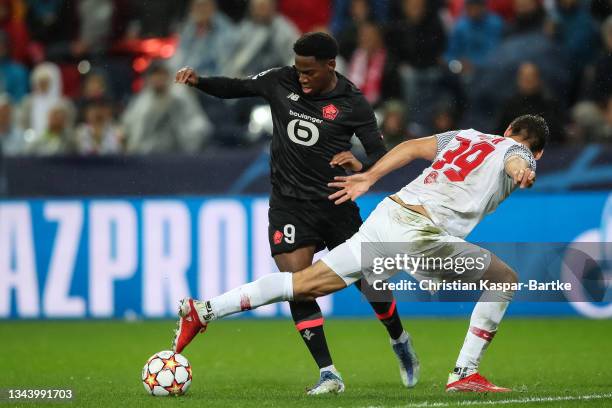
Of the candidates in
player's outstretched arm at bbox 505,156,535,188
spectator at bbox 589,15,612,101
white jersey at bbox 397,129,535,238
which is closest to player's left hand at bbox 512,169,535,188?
player's outstretched arm at bbox 505,156,535,188

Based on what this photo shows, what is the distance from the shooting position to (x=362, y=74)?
1420cm

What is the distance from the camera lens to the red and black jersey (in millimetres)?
7945

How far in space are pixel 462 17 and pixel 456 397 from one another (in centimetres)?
831

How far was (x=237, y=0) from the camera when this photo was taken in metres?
14.9

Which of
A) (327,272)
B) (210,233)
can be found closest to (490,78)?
(210,233)

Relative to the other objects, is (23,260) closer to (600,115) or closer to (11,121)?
(11,121)

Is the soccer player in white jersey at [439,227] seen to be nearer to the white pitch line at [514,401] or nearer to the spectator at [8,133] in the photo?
the white pitch line at [514,401]

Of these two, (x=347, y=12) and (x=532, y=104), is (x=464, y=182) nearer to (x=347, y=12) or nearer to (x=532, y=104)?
(x=532, y=104)

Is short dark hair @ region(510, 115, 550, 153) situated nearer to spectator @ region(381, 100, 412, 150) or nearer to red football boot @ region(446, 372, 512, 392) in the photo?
red football boot @ region(446, 372, 512, 392)

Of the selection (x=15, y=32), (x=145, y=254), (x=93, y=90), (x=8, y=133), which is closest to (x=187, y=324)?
(x=145, y=254)

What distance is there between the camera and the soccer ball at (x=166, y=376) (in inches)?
287

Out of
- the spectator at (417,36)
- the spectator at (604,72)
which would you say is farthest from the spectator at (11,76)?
the spectator at (604,72)

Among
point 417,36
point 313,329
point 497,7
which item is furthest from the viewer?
point 497,7

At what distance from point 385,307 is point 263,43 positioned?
6.85m
